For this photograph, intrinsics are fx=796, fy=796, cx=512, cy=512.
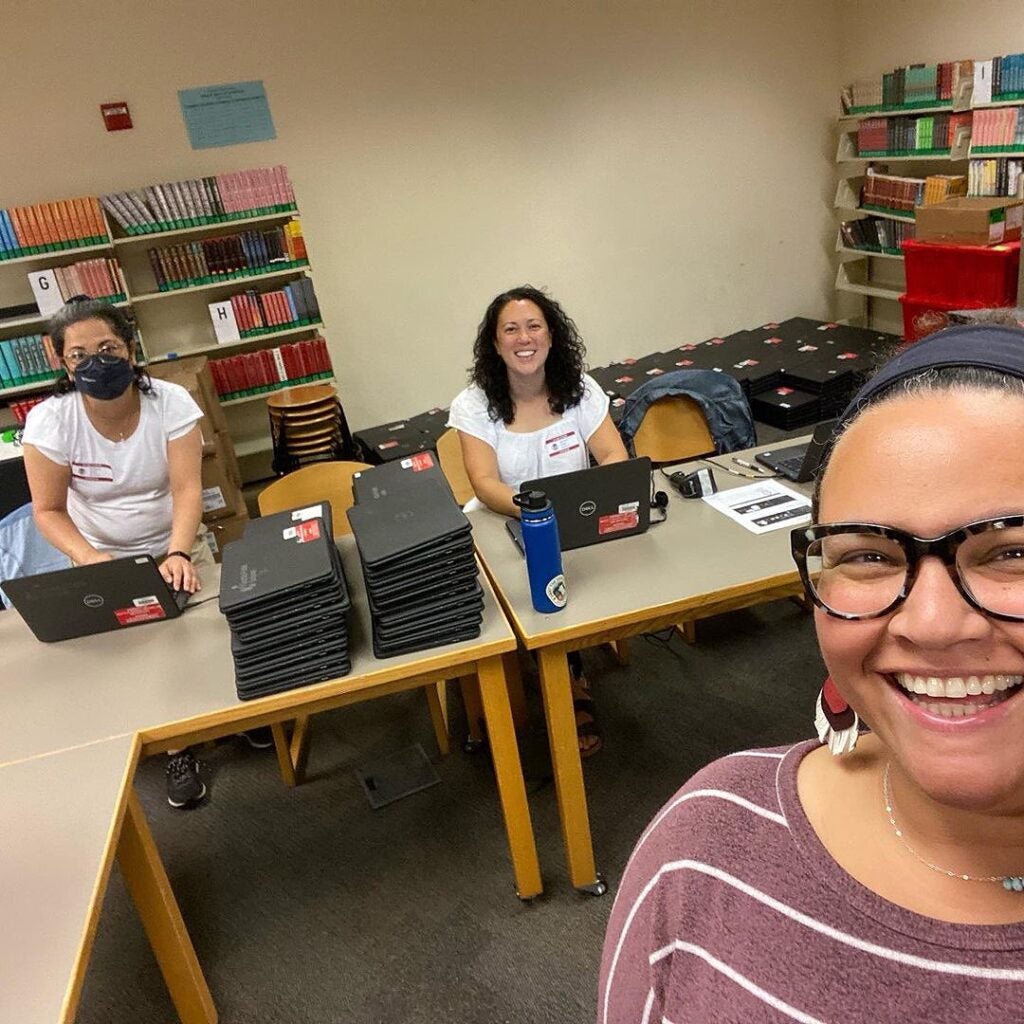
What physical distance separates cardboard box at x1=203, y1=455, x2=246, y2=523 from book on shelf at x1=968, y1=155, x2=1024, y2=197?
4293 mm

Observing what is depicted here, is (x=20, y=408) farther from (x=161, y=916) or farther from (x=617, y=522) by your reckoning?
(x=617, y=522)

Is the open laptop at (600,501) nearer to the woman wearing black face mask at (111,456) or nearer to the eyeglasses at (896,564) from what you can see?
the woman wearing black face mask at (111,456)

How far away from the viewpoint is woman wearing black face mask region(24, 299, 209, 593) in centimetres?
209

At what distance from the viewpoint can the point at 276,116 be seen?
14.4 ft

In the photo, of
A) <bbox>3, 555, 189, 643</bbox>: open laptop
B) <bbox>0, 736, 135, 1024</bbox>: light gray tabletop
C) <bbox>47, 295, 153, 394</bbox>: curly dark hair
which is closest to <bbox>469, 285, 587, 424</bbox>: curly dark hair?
<bbox>47, 295, 153, 394</bbox>: curly dark hair

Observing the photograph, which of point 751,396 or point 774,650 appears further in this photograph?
point 751,396

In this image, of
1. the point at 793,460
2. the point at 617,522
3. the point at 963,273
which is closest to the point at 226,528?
the point at 617,522

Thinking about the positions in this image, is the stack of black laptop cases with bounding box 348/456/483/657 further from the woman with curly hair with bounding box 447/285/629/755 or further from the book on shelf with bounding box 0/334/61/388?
the book on shelf with bounding box 0/334/61/388

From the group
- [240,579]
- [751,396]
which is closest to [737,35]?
[751,396]

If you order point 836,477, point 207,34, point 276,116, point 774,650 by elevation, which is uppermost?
point 207,34

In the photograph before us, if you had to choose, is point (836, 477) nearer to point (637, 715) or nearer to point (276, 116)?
point (637, 715)

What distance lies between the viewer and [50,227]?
13.0 feet

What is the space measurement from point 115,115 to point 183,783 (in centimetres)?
348

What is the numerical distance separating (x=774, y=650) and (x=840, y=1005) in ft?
7.64
